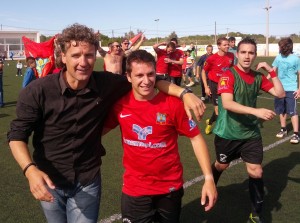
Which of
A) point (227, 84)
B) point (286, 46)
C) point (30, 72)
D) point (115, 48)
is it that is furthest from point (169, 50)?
point (227, 84)

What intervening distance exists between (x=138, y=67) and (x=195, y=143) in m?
0.71

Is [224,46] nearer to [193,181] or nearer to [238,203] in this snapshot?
[193,181]

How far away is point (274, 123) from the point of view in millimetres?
9367

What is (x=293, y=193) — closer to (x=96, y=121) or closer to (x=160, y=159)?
(x=160, y=159)

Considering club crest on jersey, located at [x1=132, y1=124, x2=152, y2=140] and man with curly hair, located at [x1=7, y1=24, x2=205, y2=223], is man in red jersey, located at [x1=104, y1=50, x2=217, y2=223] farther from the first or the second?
man with curly hair, located at [x1=7, y1=24, x2=205, y2=223]

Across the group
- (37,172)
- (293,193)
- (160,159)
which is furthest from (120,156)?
(37,172)

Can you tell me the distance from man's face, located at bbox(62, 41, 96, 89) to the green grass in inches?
94.9

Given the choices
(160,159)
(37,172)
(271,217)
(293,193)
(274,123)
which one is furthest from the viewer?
(274,123)

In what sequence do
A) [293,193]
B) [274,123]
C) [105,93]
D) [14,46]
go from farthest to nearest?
[14,46] < [274,123] < [293,193] < [105,93]

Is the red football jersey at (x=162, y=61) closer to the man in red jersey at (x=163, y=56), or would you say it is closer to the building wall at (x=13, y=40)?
the man in red jersey at (x=163, y=56)

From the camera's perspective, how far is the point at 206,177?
2.51 metres

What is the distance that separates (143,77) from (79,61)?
1.77ft

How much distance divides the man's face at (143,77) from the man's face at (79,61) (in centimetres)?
38

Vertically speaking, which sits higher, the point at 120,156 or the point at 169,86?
the point at 169,86
